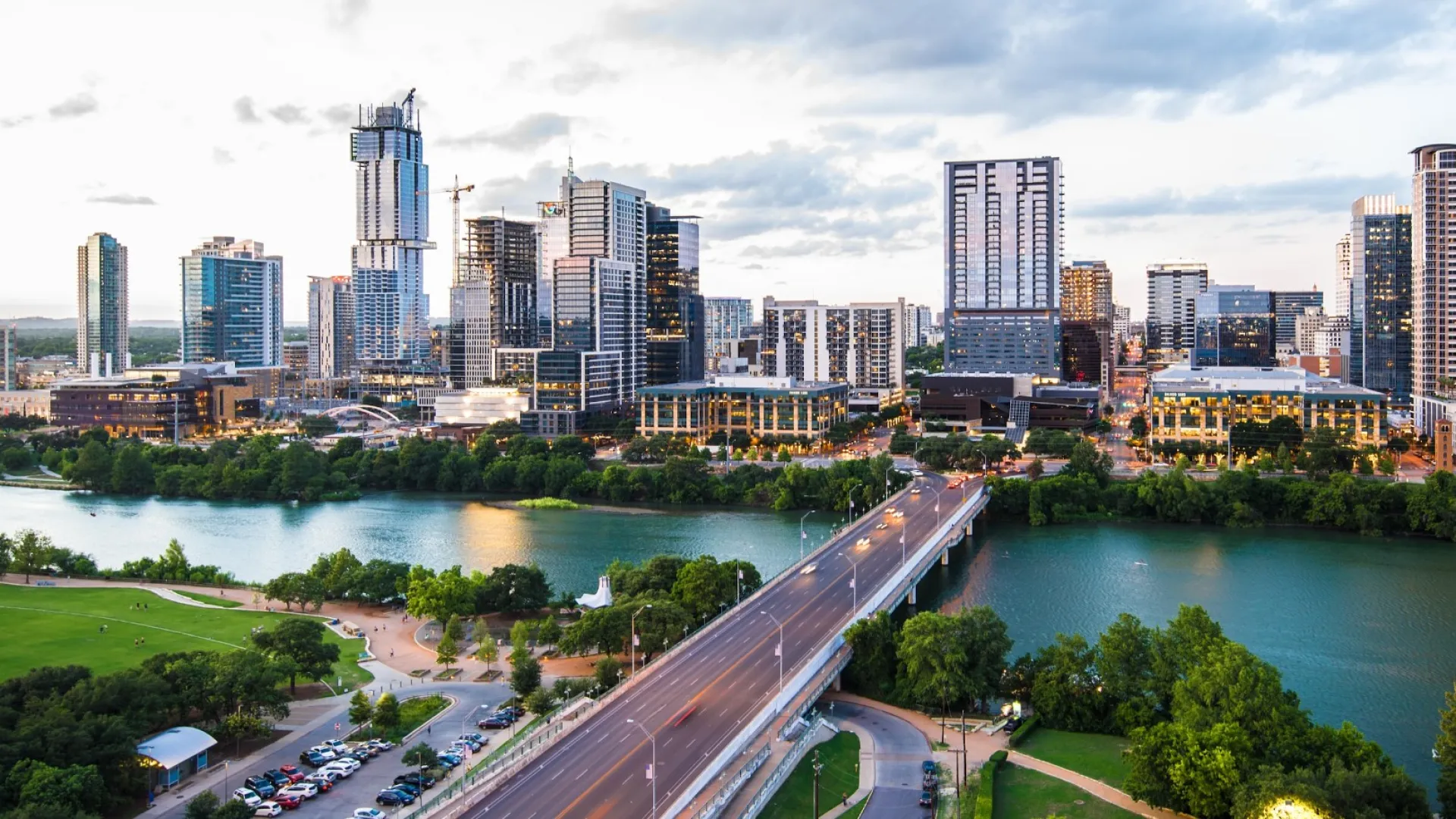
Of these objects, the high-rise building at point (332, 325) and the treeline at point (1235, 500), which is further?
the high-rise building at point (332, 325)

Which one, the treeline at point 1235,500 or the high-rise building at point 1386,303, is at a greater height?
the high-rise building at point 1386,303

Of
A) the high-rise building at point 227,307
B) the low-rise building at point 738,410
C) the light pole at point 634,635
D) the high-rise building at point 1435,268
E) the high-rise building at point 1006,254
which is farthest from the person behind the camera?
the high-rise building at point 227,307

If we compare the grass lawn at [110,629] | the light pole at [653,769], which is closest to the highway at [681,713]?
the light pole at [653,769]

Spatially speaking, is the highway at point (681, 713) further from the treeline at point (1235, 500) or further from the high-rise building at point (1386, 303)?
the high-rise building at point (1386, 303)

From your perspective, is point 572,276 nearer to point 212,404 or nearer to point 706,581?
point 212,404

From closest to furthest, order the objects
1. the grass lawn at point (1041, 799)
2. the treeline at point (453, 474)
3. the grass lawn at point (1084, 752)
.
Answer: the grass lawn at point (1041, 799), the grass lawn at point (1084, 752), the treeline at point (453, 474)

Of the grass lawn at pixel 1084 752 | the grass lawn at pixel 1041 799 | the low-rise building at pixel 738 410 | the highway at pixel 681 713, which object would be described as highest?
the low-rise building at pixel 738 410
